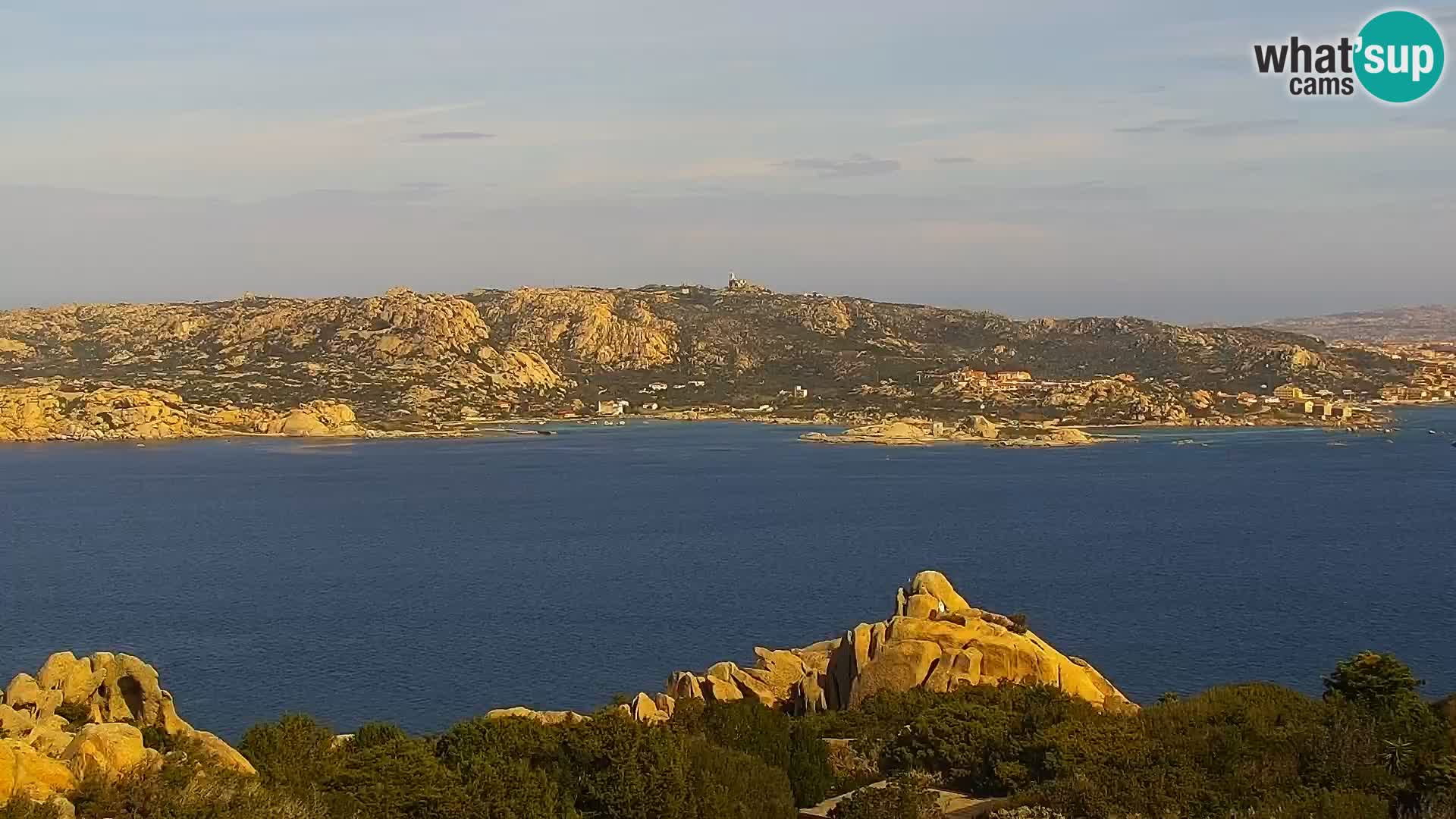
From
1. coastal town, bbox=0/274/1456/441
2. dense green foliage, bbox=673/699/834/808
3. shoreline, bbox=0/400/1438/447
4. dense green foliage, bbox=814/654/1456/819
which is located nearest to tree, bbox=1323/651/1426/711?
dense green foliage, bbox=814/654/1456/819

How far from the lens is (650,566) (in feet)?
217

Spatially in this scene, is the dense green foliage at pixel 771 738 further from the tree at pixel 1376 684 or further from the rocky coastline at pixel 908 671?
the tree at pixel 1376 684

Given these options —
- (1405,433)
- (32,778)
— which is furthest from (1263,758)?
(1405,433)

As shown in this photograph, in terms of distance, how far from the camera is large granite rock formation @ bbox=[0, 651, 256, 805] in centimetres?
1647

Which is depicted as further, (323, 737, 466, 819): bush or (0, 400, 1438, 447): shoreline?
(0, 400, 1438, 447): shoreline

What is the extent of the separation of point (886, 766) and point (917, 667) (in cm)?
489

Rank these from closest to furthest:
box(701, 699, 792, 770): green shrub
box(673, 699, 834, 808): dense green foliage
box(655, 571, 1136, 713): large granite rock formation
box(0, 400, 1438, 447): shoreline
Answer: box(673, 699, 834, 808): dense green foliage, box(701, 699, 792, 770): green shrub, box(655, 571, 1136, 713): large granite rock formation, box(0, 400, 1438, 447): shoreline

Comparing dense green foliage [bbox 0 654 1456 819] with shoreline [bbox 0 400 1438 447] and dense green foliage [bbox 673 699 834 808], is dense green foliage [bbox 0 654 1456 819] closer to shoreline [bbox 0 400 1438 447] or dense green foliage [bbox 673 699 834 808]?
dense green foliage [bbox 673 699 834 808]

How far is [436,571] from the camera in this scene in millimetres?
66438

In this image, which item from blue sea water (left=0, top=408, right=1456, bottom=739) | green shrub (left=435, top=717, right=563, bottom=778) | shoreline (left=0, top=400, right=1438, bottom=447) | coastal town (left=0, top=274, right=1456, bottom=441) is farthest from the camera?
coastal town (left=0, top=274, right=1456, bottom=441)

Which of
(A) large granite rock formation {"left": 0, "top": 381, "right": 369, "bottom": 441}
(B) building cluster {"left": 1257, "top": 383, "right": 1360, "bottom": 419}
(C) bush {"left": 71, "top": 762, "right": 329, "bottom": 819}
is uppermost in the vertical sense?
(C) bush {"left": 71, "top": 762, "right": 329, "bottom": 819}

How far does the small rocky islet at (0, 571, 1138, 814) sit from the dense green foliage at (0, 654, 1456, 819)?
0.58 m

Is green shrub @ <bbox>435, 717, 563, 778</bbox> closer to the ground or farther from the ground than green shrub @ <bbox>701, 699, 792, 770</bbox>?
farther from the ground

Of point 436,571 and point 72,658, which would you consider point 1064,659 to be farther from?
point 436,571
